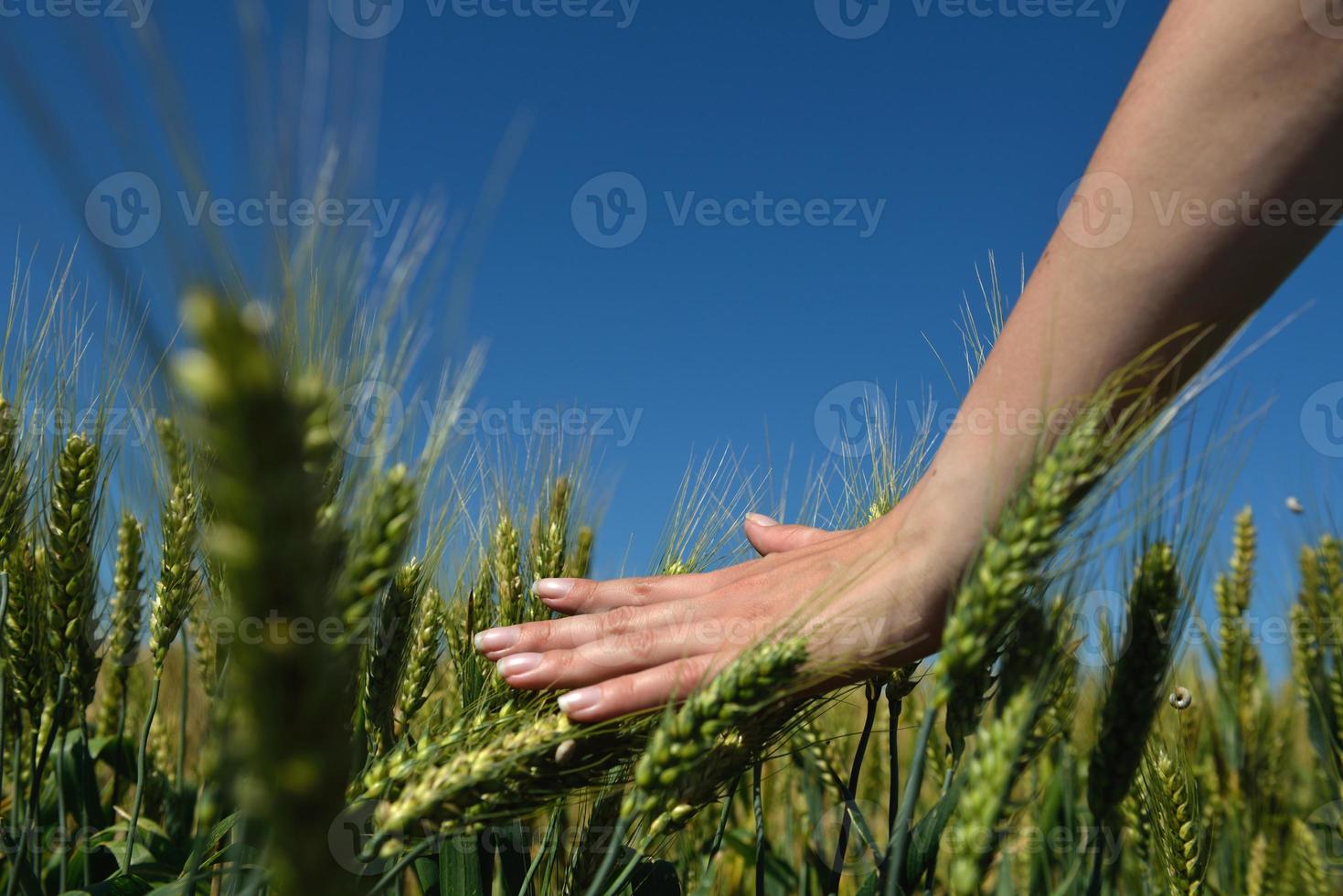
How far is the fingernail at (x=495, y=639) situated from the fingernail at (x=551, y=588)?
0.22 m

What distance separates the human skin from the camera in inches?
43.8

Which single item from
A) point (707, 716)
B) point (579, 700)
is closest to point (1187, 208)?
point (707, 716)

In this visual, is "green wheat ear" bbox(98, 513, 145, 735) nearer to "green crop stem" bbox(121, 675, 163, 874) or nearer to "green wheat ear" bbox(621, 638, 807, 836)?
"green crop stem" bbox(121, 675, 163, 874)

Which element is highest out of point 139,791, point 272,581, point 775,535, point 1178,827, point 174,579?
point 775,535

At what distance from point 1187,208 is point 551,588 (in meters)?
1.24

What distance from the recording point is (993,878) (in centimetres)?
304

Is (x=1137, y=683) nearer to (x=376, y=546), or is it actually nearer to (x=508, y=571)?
(x=376, y=546)

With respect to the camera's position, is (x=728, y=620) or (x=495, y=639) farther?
(x=728, y=620)

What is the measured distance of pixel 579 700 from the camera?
1.25 metres

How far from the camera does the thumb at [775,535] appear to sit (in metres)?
2.25

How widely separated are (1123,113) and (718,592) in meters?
1.12

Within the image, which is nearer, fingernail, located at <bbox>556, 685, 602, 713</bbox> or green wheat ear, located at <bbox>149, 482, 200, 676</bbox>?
fingernail, located at <bbox>556, 685, 602, 713</bbox>

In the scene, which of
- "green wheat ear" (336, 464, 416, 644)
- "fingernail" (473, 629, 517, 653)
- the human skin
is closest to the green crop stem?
"fingernail" (473, 629, 517, 653)

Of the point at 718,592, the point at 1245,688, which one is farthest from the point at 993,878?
the point at 718,592
